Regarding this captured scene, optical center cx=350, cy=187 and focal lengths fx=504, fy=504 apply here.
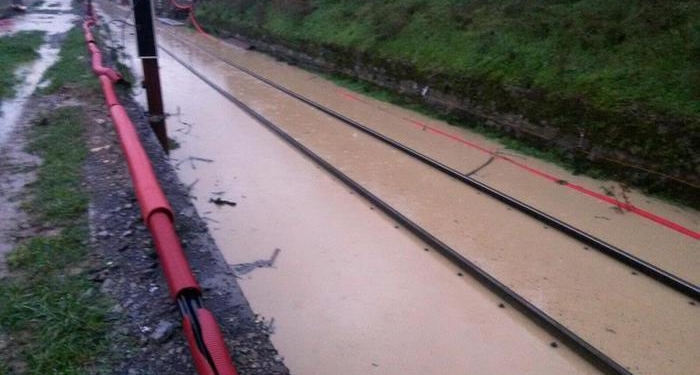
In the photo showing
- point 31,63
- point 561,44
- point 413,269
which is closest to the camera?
point 413,269

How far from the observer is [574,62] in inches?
331

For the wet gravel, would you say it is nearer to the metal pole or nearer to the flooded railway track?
Result: the metal pole

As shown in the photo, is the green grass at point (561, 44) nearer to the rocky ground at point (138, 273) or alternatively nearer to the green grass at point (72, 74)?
the rocky ground at point (138, 273)

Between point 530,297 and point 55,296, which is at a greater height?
point 55,296

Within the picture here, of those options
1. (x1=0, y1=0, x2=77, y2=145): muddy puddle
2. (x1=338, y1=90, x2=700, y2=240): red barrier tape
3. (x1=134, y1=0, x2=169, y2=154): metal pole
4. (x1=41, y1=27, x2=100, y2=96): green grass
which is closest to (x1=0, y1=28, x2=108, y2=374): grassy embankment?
(x1=134, y1=0, x2=169, y2=154): metal pole

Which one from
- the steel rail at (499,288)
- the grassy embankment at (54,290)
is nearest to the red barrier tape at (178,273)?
the grassy embankment at (54,290)

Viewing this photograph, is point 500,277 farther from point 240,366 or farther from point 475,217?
point 240,366

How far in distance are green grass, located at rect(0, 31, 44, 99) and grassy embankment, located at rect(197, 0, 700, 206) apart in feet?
26.0

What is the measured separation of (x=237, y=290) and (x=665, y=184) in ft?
19.6

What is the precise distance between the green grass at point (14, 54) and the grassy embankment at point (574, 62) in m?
7.94

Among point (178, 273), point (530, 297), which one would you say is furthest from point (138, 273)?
point (530, 297)

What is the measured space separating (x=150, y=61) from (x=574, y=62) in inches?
260

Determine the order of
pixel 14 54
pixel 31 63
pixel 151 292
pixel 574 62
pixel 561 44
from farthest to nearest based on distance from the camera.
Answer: pixel 14 54 → pixel 31 63 → pixel 561 44 → pixel 574 62 → pixel 151 292

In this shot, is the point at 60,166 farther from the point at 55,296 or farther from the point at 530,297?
the point at 530,297
